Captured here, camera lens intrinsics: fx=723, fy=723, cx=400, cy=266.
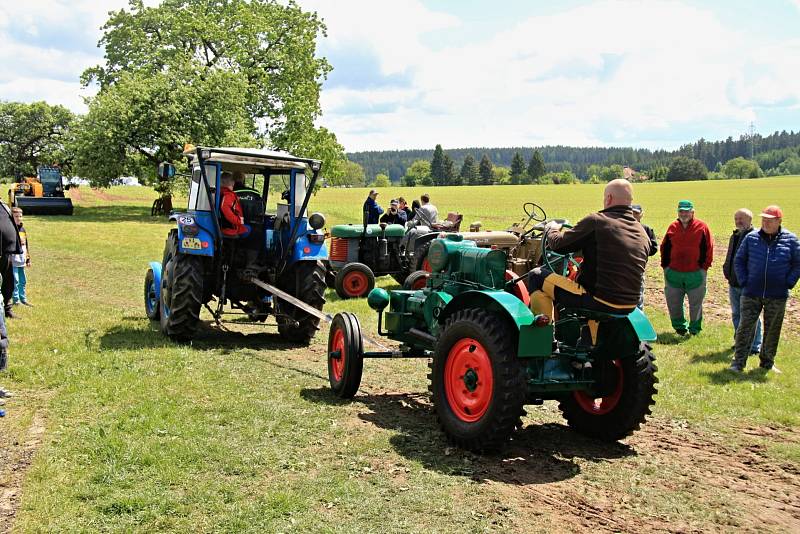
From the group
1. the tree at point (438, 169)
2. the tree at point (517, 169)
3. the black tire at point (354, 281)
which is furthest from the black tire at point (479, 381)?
the tree at point (517, 169)

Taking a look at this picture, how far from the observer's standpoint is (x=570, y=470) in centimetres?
501

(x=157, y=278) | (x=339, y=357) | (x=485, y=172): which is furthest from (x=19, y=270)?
(x=485, y=172)

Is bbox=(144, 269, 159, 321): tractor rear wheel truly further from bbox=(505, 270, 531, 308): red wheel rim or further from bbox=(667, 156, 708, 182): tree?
bbox=(667, 156, 708, 182): tree

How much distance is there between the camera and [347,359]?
642 centimetres

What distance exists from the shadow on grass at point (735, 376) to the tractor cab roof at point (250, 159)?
5.10 meters

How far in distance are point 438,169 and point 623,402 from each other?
10576 centimetres

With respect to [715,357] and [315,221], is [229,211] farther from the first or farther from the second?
[715,357]

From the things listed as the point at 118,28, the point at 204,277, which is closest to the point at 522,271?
the point at 204,277

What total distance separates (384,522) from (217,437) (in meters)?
1.79

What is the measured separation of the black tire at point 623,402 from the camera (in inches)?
211

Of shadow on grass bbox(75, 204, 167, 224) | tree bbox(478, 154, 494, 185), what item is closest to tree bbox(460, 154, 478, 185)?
tree bbox(478, 154, 494, 185)

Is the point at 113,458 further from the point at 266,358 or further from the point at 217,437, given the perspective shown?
the point at 266,358

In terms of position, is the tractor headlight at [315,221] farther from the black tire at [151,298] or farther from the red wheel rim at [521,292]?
the red wheel rim at [521,292]

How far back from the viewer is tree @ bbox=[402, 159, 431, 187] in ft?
369
